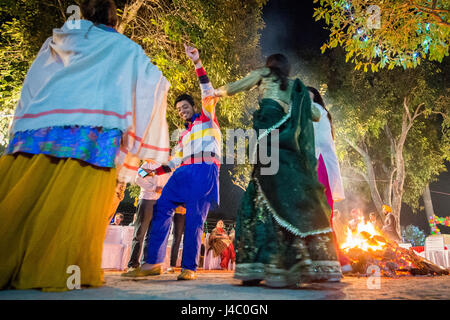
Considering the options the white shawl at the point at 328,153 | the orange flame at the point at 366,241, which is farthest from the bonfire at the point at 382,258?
the white shawl at the point at 328,153

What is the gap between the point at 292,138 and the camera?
2.70 meters

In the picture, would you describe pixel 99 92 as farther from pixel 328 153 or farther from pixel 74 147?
pixel 328 153

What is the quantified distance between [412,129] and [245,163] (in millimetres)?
10120

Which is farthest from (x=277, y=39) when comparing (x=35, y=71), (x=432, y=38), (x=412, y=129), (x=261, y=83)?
(x=35, y=71)

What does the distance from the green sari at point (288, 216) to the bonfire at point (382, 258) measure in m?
2.40

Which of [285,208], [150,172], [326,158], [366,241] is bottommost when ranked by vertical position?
[366,241]

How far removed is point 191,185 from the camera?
11.2ft

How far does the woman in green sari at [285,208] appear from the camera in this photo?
2350 millimetres

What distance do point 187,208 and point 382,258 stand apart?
10.5 ft

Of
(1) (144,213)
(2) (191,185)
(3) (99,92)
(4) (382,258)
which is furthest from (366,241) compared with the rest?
(3) (99,92)

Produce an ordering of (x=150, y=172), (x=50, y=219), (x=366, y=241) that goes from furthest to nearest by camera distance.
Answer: (x=366, y=241), (x=150, y=172), (x=50, y=219)

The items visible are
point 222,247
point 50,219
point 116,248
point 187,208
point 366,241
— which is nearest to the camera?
point 50,219

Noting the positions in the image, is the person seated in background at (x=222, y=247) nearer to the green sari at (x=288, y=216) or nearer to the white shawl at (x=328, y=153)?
the white shawl at (x=328, y=153)
